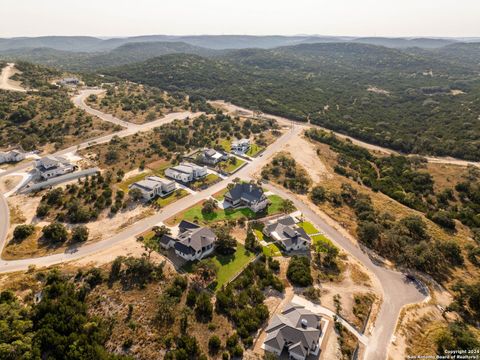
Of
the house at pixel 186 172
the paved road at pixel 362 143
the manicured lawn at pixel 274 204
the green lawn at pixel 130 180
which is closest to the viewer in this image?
the manicured lawn at pixel 274 204

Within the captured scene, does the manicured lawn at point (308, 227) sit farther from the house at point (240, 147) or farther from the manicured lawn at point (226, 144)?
the manicured lawn at point (226, 144)

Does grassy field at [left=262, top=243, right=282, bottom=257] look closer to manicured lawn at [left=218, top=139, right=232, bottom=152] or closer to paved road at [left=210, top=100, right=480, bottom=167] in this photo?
manicured lawn at [left=218, top=139, right=232, bottom=152]

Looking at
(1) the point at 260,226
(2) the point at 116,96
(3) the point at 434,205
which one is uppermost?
(2) the point at 116,96

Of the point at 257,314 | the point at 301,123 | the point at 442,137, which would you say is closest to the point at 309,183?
the point at 257,314

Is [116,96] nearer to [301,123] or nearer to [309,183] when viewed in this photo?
[301,123]

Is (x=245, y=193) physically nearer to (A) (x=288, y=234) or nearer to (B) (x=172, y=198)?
(A) (x=288, y=234)

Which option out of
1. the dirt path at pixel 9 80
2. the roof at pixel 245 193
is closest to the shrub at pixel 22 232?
the roof at pixel 245 193

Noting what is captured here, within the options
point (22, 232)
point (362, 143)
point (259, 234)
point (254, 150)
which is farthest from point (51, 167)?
point (362, 143)
